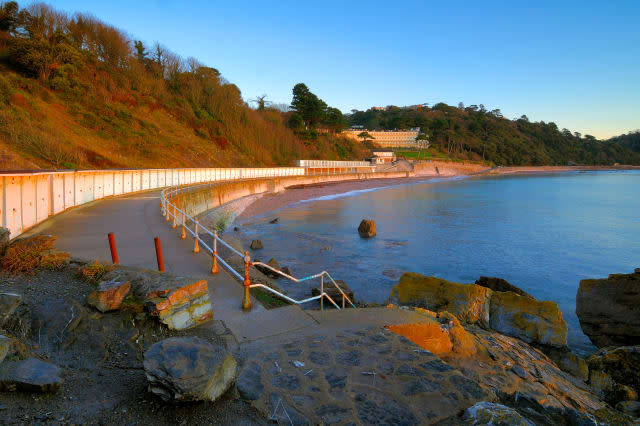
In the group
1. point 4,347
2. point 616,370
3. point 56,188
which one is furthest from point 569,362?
point 56,188

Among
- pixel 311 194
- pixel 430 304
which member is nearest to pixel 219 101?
pixel 311 194

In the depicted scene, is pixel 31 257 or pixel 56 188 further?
pixel 56 188

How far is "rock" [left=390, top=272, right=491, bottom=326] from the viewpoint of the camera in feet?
28.2

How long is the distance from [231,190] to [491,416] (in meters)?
32.2

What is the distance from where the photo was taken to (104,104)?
1694 inches

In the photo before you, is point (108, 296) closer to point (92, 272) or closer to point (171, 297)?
point (171, 297)

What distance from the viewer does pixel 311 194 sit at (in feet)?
160

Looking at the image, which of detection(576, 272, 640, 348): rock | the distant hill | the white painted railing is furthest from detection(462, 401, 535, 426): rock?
the distant hill

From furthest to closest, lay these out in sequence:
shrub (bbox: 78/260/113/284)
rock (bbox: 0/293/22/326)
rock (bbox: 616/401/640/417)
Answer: shrub (bbox: 78/260/113/284) < rock (bbox: 616/401/640/417) < rock (bbox: 0/293/22/326)

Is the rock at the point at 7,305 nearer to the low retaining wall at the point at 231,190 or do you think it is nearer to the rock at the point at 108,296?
the rock at the point at 108,296

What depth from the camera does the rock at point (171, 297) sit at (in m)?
5.00

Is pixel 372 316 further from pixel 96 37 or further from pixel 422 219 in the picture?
pixel 96 37

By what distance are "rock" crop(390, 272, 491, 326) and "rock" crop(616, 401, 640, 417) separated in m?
3.00

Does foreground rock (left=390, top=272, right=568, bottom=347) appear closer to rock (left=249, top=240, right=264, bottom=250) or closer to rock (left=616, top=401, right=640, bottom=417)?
rock (left=616, top=401, right=640, bottom=417)
